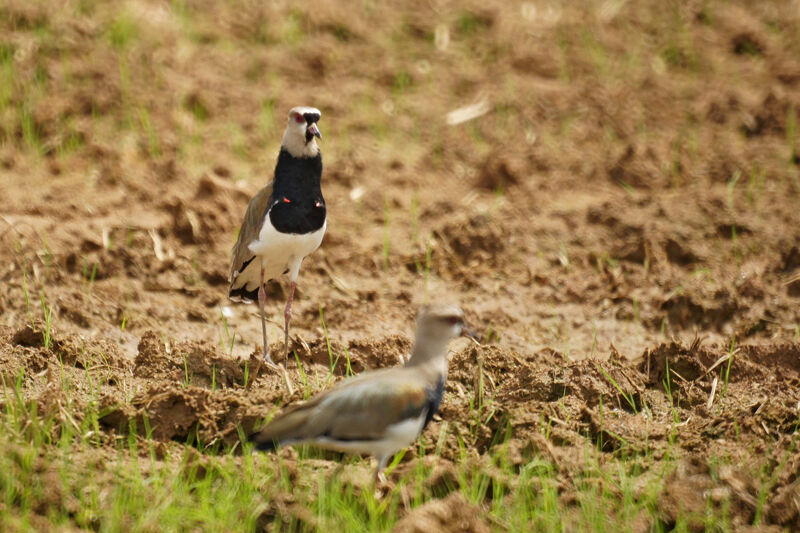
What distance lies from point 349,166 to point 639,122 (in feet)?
8.12

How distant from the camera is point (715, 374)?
18.8ft

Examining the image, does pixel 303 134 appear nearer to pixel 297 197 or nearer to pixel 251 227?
pixel 297 197

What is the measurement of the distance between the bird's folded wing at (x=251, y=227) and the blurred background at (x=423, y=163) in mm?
423

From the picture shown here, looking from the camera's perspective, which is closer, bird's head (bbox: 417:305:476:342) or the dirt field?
bird's head (bbox: 417:305:476:342)

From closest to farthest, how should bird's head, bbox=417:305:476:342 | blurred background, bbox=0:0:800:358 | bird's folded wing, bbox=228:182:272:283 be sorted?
bird's head, bbox=417:305:476:342 < bird's folded wing, bbox=228:182:272:283 < blurred background, bbox=0:0:800:358

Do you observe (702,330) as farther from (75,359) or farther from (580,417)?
(75,359)

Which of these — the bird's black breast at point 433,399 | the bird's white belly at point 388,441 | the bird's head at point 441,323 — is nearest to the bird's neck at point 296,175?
the bird's head at point 441,323

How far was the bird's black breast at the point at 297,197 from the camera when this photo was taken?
231 inches

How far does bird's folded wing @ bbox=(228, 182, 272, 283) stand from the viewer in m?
5.99

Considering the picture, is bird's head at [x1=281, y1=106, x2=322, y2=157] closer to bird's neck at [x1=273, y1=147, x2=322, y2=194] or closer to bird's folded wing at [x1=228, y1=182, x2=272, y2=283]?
bird's neck at [x1=273, y1=147, x2=322, y2=194]

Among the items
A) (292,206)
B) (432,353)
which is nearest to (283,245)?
(292,206)

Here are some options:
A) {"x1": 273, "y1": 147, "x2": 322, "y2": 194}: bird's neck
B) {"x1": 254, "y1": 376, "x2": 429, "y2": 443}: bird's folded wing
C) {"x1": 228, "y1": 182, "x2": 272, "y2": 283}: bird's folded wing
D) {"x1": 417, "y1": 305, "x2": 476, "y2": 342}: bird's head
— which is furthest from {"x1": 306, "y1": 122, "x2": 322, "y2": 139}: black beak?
{"x1": 254, "y1": 376, "x2": 429, "y2": 443}: bird's folded wing

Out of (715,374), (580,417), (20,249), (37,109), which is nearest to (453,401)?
(580,417)

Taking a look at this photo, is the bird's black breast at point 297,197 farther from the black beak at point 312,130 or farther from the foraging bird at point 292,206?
the black beak at point 312,130
